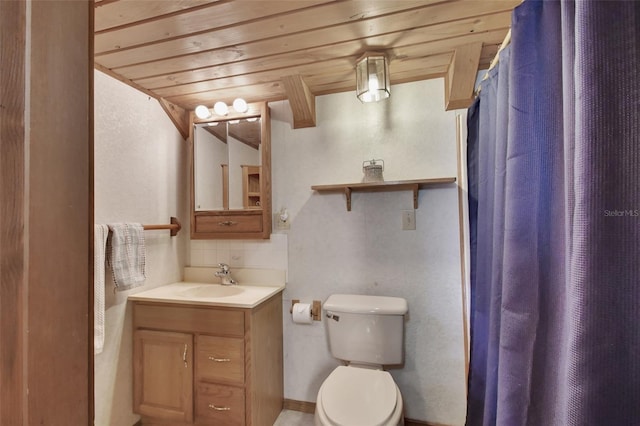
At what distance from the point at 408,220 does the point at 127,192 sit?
1716 millimetres

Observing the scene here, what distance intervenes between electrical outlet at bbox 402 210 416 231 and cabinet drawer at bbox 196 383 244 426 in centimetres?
130

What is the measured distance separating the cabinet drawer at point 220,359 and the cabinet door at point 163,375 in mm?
69

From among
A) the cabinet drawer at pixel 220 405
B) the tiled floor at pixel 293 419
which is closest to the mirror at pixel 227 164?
the cabinet drawer at pixel 220 405

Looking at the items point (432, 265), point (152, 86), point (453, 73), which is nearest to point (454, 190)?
point (432, 265)

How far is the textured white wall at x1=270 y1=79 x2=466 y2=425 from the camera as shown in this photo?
1618mm

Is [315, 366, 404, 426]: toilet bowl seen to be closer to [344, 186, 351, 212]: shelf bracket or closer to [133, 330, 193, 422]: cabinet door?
[133, 330, 193, 422]: cabinet door

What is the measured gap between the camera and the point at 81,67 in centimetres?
43

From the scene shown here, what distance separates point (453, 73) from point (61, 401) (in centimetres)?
→ 188

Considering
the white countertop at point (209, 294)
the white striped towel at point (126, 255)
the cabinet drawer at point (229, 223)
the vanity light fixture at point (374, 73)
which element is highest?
the vanity light fixture at point (374, 73)

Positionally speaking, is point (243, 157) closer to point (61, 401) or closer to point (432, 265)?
point (432, 265)

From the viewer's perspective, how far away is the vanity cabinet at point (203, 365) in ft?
4.81

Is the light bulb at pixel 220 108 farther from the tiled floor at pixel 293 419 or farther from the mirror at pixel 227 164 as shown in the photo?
the tiled floor at pixel 293 419

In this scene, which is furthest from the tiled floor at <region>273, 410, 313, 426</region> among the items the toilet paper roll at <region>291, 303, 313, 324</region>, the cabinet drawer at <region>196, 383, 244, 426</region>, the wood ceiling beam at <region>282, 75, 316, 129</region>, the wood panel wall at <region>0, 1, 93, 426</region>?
the wood ceiling beam at <region>282, 75, 316, 129</region>

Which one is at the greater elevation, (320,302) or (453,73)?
(453,73)
